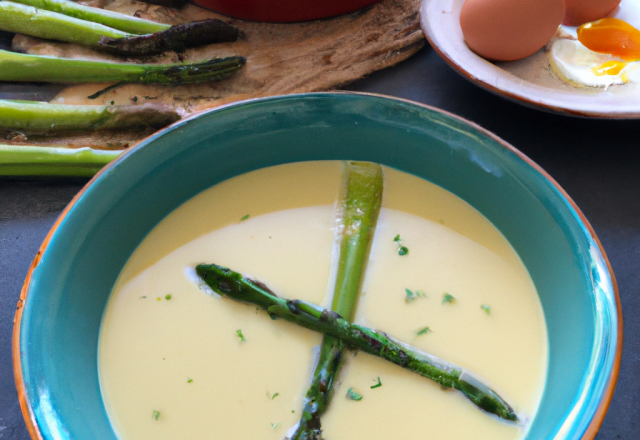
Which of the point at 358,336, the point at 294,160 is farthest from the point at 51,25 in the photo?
the point at 358,336

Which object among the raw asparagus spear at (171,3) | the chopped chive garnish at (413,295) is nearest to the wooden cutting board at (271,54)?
the raw asparagus spear at (171,3)

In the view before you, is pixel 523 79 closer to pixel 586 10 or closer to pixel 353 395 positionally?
pixel 586 10

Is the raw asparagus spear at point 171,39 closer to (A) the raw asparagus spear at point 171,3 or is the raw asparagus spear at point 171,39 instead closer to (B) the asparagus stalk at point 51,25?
(B) the asparagus stalk at point 51,25

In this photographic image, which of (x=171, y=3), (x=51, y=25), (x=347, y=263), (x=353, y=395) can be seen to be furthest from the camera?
(x=171, y=3)

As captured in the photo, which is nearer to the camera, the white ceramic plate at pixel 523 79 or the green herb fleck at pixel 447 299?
the green herb fleck at pixel 447 299

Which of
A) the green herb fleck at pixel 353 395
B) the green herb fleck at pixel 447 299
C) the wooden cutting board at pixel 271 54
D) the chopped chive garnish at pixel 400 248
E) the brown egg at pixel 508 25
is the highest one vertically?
the wooden cutting board at pixel 271 54

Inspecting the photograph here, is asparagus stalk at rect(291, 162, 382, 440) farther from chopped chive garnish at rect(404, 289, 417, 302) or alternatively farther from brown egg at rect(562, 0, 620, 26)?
brown egg at rect(562, 0, 620, 26)
